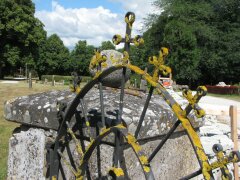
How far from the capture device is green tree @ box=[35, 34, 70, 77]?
51344mm

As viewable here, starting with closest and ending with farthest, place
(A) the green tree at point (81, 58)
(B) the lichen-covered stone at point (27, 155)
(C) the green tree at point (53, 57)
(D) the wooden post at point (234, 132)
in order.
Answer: (B) the lichen-covered stone at point (27, 155) → (D) the wooden post at point (234, 132) → (C) the green tree at point (53, 57) → (A) the green tree at point (81, 58)

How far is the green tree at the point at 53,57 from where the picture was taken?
51344mm

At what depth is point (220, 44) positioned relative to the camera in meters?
34.2

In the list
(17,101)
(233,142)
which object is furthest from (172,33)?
(17,101)

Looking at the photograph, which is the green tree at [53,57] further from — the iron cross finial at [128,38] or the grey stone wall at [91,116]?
the iron cross finial at [128,38]

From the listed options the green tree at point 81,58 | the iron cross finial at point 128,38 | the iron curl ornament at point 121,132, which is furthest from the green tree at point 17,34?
the iron cross finial at point 128,38

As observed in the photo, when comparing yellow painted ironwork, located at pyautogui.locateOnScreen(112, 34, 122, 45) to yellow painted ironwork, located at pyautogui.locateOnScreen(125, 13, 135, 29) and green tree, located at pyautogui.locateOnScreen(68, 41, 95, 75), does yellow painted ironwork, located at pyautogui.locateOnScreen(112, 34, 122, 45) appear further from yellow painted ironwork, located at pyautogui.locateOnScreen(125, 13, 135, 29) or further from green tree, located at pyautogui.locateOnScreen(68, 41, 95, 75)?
green tree, located at pyautogui.locateOnScreen(68, 41, 95, 75)

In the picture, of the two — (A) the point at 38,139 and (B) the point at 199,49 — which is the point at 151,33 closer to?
(B) the point at 199,49

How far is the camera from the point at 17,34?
35969 mm

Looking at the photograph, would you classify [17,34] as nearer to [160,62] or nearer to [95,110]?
[95,110]

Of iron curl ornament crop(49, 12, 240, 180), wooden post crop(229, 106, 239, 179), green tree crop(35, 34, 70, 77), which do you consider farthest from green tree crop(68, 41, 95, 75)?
iron curl ornament crop(49, 12, 240, 180)

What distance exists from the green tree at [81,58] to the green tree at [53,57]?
1.14 meters

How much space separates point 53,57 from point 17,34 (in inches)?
663

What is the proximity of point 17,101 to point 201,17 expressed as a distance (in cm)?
3419
